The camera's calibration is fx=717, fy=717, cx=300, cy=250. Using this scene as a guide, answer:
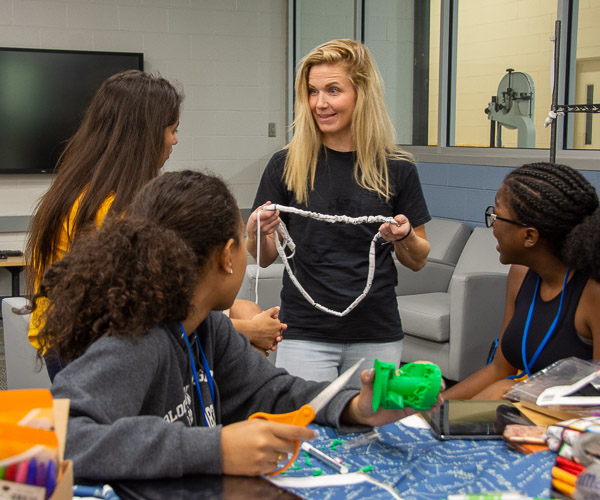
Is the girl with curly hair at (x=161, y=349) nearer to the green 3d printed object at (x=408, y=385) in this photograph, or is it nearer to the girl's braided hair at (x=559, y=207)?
the green 3d printed object at (x=408, y=385)

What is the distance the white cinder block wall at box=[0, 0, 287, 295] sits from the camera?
5516 mm

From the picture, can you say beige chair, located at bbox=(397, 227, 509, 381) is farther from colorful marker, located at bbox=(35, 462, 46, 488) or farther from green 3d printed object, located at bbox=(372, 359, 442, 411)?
colorful marker, located at bbox=(35, 462, 46, 488)

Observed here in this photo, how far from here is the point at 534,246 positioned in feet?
5.98

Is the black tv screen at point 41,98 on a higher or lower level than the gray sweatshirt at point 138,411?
higher

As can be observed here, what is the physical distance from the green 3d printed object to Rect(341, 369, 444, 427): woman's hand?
0.07m

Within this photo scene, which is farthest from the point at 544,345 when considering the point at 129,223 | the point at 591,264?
the point at 129,223

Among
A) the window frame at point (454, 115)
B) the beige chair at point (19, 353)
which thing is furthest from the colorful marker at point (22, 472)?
the window frame at point (454, 115)

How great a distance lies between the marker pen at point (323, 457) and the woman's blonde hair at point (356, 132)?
89 centimetres

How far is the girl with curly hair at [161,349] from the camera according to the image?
0.99m

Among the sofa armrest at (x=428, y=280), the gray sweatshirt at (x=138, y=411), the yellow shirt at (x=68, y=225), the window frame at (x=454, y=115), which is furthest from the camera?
the sofa armrest at (x=428, y=280)

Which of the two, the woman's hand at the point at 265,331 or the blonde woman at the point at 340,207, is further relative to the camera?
the blonde woman at the point at 340,207

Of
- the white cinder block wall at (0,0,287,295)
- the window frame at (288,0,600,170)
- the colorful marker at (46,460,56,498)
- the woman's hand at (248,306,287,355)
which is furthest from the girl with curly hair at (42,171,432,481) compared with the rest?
the white cinder block wall at (0,0,287,295)

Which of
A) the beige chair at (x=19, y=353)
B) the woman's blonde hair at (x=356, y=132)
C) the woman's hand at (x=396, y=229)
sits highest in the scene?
the woman's blonde hair at (x=356, y=132)

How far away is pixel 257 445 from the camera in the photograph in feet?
3.30
